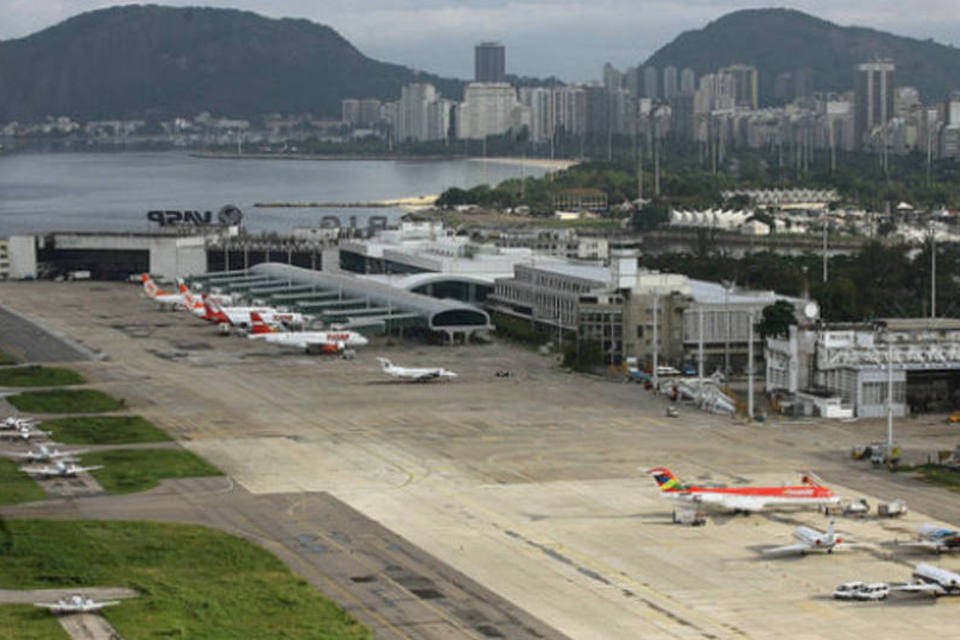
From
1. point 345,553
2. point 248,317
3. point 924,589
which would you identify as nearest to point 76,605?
point 345,553

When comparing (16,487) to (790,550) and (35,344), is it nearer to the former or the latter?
(790,550)

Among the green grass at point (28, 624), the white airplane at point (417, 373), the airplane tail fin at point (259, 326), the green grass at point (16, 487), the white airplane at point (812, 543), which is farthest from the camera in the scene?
the airplane tail fin at point (259, 326)

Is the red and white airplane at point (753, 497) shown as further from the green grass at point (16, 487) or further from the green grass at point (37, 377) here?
the green grass at point (37, 377)

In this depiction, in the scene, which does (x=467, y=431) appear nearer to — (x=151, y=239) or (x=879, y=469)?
(x=879, y=469)

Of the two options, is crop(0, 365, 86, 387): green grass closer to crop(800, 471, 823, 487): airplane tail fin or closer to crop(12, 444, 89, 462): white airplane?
crop(12, 444, 89, 462): white airplane

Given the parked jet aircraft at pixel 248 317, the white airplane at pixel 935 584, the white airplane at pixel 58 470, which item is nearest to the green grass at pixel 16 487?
the white airplane at pixel 58 470

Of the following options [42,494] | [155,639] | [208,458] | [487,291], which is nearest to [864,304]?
[487,291]
